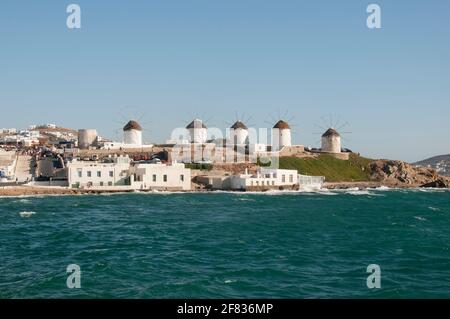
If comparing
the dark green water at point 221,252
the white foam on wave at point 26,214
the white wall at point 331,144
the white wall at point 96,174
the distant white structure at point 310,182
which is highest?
the white wall at point 331,144

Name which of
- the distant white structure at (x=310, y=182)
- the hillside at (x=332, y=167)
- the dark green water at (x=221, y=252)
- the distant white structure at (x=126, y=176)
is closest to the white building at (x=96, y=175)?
the distant white structure at (x=126, y=176)

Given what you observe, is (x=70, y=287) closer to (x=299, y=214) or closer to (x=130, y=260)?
(x=130, y=260)

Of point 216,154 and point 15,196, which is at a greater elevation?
point 216,154

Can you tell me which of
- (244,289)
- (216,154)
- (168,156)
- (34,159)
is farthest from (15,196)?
(244,289)

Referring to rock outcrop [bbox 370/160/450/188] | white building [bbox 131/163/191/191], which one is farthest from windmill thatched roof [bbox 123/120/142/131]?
rock outcrop [bbox 370/160/450/188]

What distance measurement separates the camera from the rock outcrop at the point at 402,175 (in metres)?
132

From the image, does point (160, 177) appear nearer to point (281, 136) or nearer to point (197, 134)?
point (197, 134)

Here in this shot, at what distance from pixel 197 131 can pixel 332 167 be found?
120 ft

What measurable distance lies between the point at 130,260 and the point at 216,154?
91051 mm

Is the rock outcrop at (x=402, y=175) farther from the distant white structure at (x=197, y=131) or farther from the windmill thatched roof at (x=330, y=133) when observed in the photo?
the distant white structure at (x=197, y=131)

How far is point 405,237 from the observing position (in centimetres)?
4456

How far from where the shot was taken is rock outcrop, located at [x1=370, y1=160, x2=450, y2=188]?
132000mm

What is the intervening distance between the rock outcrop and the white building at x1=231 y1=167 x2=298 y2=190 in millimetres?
34658

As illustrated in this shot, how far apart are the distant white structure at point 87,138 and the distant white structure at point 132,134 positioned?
25.1 feet
